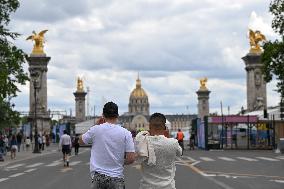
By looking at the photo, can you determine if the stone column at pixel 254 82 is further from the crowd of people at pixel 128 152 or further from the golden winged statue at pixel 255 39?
the crowd of people at pixel 128 152

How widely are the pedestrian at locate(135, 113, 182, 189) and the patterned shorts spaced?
0.28m

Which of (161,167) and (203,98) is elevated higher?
(203,98)

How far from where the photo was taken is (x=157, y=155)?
771cm

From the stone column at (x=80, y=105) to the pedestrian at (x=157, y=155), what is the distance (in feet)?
480

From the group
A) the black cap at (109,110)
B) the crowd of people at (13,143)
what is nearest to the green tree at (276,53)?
the crowd of people at (13,143)

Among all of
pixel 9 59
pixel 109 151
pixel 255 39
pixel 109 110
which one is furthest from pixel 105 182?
pixel 255 39

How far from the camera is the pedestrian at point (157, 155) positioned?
7582mm

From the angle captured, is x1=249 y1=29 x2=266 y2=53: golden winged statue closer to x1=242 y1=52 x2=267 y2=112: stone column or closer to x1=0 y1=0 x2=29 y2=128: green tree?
x1=242 y1=52 x2=267 y2=112: stone column

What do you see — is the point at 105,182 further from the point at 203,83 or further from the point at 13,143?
the point at 203,83

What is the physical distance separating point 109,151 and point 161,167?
646 millimetres

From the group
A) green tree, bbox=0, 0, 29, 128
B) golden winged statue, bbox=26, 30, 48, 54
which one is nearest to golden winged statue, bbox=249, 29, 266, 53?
golden winged statue, bbox=26, 30, 48, 54

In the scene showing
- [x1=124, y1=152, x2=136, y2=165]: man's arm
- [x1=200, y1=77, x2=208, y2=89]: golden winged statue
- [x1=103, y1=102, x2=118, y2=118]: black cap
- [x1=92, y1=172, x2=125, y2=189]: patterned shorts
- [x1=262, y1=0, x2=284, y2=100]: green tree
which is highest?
[x1=200, y1=77, x2=208, y2=89]: golden winged statue

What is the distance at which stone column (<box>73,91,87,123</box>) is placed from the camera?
154 metres

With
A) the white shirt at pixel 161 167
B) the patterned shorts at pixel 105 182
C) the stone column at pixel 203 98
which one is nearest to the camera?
the white shirt at pixel 161 167
